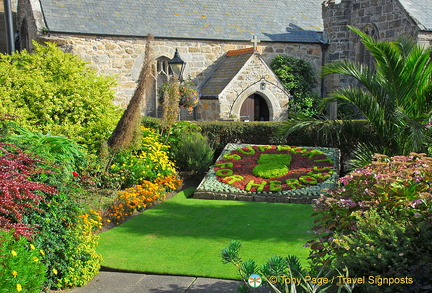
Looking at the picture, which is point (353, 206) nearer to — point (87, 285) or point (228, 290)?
point (228, 290)

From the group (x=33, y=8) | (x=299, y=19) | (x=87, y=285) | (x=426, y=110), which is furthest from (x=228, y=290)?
(x=299, y=19)

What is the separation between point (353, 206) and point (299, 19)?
18442mm

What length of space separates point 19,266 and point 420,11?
56.6 ft

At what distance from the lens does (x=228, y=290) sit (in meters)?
5.93

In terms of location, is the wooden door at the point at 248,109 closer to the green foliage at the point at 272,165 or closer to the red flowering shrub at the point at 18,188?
the green foliage at the point at 272,165

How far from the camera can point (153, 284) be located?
20.5ft

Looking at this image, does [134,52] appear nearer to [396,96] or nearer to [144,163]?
[144,163]

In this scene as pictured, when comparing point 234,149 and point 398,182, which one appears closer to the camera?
point 398,182

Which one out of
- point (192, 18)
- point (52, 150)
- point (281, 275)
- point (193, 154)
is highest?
point (192, 18)

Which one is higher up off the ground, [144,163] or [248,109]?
[248,109]

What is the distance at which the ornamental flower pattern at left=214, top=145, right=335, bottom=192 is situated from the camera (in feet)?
38.5

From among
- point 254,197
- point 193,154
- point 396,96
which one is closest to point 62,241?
point 254,197

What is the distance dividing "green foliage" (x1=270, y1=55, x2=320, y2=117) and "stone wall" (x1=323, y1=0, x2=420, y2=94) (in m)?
1.28

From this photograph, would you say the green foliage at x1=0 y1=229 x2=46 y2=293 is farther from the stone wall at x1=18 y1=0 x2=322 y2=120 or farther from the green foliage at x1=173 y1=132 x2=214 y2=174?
the stone wall at x1=18 y1=0 x2=322 y2=120
